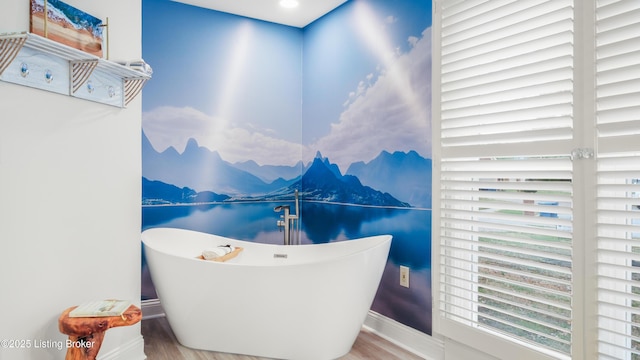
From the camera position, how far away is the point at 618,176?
5.70 ft

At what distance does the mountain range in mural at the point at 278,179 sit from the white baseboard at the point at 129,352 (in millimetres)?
1225

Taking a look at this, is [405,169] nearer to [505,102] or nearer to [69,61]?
[505,102]

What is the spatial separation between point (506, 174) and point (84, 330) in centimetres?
213

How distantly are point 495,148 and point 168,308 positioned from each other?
2.18 meters

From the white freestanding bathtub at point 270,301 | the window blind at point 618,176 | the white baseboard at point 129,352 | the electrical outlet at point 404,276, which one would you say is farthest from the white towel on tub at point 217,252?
the window blind at point 618,176

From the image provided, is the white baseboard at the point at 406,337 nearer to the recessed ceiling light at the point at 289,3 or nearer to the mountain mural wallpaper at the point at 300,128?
the mountain mural wallpaper at the point at 300,128

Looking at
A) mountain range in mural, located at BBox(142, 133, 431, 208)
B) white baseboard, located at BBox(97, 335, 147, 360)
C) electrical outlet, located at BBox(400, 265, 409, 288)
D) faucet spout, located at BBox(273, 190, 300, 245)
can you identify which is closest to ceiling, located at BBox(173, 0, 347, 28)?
mountain range in mural, located at BBox(142, 133, 431, 208)

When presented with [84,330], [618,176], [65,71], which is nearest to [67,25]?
[65,71]

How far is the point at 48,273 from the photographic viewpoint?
6.26ft

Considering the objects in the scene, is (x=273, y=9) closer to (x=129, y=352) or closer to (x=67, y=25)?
(x=67, y=25)

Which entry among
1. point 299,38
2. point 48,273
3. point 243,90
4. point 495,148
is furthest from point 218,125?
point 495,148

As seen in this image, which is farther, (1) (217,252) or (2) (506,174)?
(1) (217,252)

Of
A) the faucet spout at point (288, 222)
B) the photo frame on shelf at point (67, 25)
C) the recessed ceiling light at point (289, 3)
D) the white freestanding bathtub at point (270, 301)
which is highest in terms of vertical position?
the recessed ceiling light at point (289, 3)

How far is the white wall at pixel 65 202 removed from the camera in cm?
174
